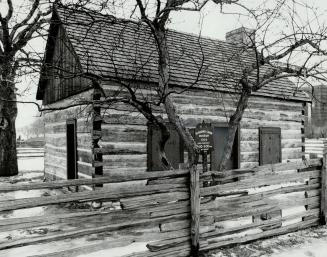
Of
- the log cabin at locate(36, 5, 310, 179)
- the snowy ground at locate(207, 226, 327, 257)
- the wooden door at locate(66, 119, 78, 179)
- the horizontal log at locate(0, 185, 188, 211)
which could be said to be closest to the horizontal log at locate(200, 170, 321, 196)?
the horizontal log at locate(0, 185, 188, 211)

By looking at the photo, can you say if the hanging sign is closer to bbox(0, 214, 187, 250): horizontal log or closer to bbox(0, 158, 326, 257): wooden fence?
bbox(0, 158, 326, 257): wooden fence

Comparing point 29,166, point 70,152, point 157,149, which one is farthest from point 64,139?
point 29,166

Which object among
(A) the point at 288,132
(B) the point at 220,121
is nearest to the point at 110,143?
(B) the point at 220,121

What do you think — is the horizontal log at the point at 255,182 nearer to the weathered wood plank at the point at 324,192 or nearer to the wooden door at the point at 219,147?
the weathered wood plank at the point at 324,192

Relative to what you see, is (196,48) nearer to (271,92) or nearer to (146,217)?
(271,92)

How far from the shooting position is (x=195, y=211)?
490cm

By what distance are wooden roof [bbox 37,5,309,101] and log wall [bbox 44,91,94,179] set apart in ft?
3.49

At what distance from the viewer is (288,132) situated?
479 inches

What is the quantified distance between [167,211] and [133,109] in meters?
4.28

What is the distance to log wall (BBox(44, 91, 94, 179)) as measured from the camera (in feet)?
28.0

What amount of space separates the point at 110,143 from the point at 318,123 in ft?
180

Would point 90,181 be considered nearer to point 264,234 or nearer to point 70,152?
point 264,234

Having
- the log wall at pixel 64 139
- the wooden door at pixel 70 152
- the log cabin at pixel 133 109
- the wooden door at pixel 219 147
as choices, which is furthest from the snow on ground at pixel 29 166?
the wooden door at pixel 219 147

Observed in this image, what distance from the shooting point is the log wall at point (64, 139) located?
8523 mm
